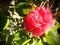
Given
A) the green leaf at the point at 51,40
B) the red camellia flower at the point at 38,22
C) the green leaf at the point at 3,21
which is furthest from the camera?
the green leaf at the point at 3,21

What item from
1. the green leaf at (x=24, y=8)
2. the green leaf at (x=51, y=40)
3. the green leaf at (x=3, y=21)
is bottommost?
the green leaf at (x=51, y=40)

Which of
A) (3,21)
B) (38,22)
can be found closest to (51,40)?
(38,22)

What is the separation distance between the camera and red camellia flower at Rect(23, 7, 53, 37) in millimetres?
1174

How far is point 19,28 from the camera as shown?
1.43 meters

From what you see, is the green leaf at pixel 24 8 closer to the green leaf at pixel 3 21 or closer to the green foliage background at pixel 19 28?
the green foliage background at pixel 19 28

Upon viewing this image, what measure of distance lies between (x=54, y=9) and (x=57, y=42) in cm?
31

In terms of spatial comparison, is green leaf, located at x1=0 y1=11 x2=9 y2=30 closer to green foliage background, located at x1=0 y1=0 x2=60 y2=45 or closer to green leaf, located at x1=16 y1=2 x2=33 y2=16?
green foliage background, located at x1=0 y1=0 x2=60 y2=45

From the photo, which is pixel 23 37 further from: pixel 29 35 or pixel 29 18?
pixel 29 18

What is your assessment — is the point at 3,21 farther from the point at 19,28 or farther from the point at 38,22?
the point at 38,22

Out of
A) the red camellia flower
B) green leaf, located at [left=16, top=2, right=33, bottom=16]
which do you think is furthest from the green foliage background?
the red camellia flower

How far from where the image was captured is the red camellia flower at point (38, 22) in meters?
1.17

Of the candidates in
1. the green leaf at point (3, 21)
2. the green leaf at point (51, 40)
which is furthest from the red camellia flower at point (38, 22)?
the green leaf at point (3, 21)

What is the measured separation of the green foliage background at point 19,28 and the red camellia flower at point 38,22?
0.35 ft

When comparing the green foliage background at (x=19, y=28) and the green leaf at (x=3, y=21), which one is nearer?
the green foliage background at (x=19, y=28)
